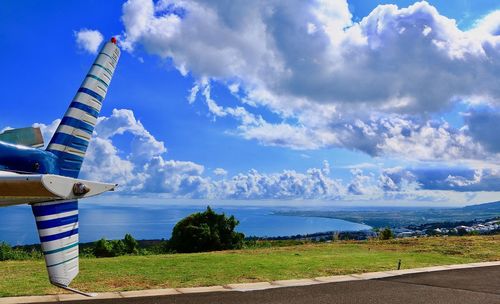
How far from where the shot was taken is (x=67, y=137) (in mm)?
8766

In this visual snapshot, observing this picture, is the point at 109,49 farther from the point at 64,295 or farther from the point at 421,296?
the point at 421,296

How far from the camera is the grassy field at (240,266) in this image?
1095cm

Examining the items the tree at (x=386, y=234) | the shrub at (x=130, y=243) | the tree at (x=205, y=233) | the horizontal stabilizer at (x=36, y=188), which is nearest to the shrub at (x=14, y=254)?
the shrub at (x=130, y=243)

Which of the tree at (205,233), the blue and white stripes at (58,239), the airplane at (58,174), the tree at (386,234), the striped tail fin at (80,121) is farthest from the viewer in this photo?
the tree at (205,233)

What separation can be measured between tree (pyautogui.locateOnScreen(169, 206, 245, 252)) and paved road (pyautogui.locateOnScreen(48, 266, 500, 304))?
1497 centimetres

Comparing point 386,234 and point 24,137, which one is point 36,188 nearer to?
point 24,137

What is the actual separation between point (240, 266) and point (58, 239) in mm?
6876

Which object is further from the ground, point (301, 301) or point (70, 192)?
point (70, 192)

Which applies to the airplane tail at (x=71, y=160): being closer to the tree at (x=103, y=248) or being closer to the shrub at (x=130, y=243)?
the tree at (x=103, y=248)

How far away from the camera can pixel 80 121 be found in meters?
8.84

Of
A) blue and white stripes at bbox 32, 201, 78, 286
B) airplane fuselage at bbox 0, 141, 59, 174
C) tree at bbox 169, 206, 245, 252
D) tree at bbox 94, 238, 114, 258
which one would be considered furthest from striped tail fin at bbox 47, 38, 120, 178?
tree at bbox 169, 206, 245, 252

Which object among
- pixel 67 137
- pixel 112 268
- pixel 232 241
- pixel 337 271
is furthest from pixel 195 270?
pixel 232 241

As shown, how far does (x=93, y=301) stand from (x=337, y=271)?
274 inches

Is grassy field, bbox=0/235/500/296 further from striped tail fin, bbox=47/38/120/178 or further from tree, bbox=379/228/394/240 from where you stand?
tree, bbox=379/228/394/240
